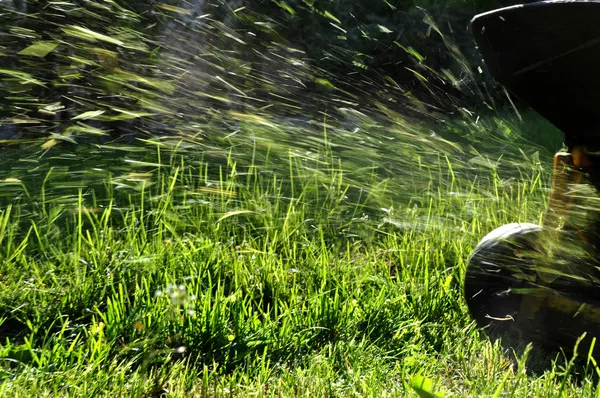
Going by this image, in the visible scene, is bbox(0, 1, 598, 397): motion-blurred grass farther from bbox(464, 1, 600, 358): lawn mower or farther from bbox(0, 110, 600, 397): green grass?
bbox(464, 1, 600, 358): lawn mower

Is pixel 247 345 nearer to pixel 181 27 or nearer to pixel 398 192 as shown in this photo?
pixel 398 192

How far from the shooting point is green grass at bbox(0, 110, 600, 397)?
6.95 feet

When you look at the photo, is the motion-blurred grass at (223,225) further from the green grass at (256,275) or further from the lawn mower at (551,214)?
the lawn mower at (551,214)

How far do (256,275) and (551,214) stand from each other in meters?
1.04

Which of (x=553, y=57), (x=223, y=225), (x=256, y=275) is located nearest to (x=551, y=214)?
(x=553, y=57)

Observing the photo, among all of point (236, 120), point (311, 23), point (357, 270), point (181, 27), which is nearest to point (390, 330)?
point (357, 270)

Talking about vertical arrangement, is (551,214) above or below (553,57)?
below

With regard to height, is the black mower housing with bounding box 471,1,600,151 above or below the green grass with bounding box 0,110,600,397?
above

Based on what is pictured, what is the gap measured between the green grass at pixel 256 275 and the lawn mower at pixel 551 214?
5.1 inches

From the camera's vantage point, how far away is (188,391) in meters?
2.03

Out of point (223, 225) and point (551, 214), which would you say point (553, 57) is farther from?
point (223, 225)

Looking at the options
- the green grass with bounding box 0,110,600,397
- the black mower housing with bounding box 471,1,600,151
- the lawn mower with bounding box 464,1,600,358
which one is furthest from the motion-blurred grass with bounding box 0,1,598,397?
the black mower housing with bounding box 471,1,600,151

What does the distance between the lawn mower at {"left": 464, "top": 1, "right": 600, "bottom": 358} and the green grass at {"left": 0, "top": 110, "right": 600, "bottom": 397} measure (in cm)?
13

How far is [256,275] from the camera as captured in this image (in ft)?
8.98
